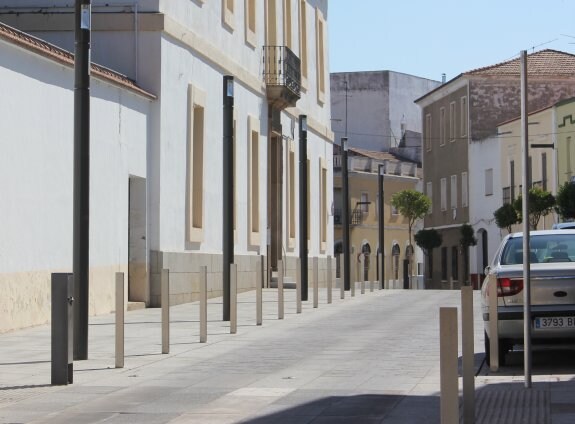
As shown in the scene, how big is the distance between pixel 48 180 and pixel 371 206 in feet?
196

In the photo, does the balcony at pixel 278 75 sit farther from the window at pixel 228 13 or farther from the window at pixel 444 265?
the window at pixel 444 265

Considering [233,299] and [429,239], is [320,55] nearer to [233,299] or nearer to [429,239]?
[429,239]

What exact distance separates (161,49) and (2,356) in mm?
12551

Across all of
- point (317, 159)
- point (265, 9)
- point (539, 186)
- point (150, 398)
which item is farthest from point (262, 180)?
point (150, 398)

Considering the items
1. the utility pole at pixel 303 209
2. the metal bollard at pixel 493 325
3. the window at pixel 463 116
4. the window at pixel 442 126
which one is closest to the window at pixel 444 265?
the window at pixel 442 126

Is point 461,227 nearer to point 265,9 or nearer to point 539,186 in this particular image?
point 539,186

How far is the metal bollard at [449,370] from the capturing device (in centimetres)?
785

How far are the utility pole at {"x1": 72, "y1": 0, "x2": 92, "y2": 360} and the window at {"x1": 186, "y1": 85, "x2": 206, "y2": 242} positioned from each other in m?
14.1

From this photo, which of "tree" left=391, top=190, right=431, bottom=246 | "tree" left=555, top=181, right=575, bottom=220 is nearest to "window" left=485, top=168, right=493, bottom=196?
"tree" left=391, top=190, right=431, bottom=246

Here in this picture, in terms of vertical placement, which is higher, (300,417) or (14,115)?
(14,115)

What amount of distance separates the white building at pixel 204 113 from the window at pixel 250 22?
0.13 feet

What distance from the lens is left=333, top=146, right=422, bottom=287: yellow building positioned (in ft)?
260

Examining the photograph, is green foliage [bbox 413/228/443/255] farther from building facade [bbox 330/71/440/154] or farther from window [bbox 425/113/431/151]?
building facade [bbox 330/71/440/154]

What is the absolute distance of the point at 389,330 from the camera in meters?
20.1
